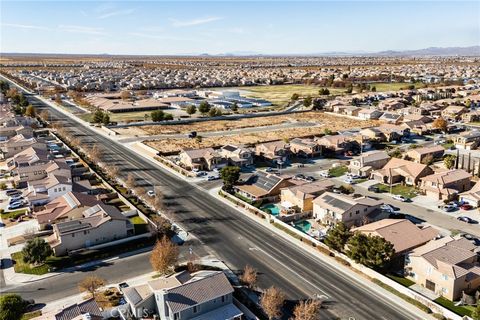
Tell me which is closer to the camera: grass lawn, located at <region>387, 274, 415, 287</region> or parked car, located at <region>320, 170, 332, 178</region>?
grass lawn, located at <region>387, 274, 415, 287</region>

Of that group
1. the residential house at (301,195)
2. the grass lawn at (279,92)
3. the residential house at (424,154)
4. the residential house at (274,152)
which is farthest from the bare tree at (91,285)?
the grass lawn at (279,92)

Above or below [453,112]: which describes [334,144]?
below

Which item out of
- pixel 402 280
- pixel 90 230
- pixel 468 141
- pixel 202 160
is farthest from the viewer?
pixel 468 141

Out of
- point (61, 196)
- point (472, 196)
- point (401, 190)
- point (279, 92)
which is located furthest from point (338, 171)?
point (279, 92)

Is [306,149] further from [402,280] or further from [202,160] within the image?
[402,280]

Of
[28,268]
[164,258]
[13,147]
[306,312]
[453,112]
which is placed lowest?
[28,268]

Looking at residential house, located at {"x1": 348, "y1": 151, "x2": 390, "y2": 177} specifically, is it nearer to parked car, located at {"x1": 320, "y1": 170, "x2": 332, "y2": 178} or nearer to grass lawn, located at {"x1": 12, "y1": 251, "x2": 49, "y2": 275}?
parked car, located at {"x1": 320, "y1": 170, "x2": 332, "y2": 178}

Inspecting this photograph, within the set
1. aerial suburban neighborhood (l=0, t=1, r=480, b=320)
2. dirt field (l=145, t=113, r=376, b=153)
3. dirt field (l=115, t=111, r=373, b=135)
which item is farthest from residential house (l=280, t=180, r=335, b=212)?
dirt field (l=115, t=111, r=373, b=135)
